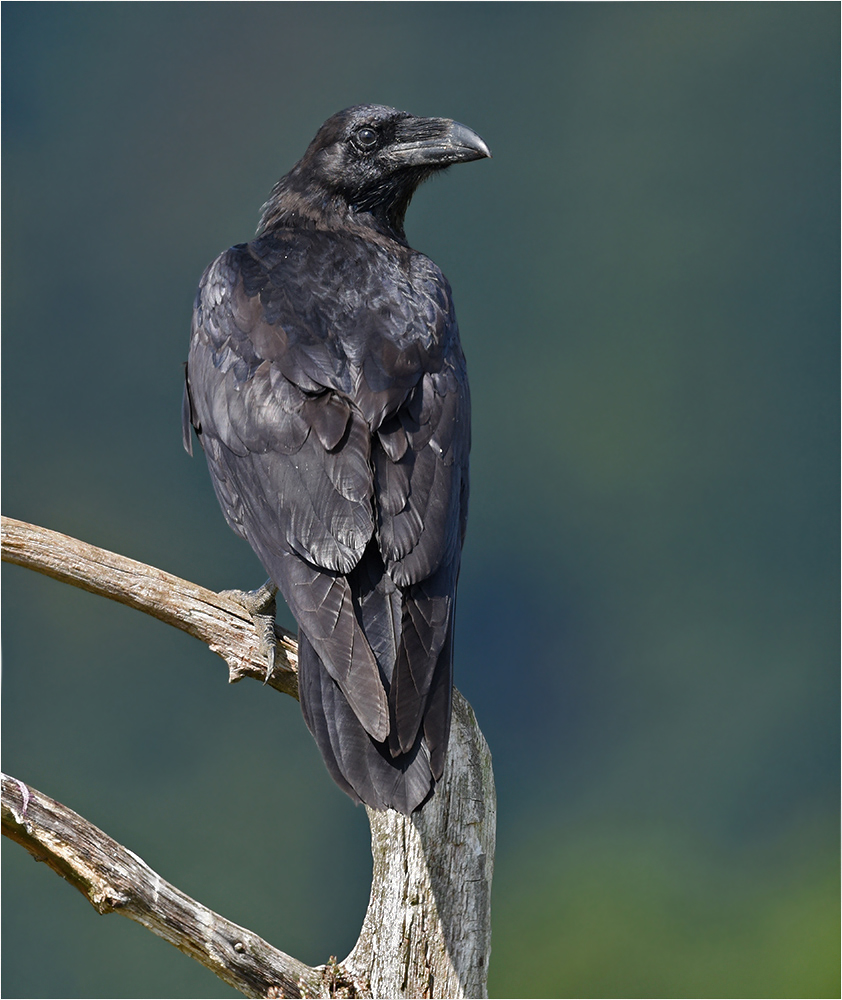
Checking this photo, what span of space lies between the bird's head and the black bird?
1 cm

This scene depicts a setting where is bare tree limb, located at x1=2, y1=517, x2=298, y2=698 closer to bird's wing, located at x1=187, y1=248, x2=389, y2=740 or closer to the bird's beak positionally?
bird's wing, located at x1=187, y1=248, x2=389, y2=740

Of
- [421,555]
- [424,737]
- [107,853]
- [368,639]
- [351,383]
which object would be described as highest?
[351,383]

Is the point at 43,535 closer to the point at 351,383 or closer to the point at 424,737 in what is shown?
the point at 351,383

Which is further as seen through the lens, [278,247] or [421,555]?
[278,247]

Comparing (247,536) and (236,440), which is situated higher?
(236,440)

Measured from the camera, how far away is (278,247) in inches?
115

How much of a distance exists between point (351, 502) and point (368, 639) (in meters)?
0.28

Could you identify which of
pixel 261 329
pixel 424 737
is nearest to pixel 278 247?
pixel 261 329

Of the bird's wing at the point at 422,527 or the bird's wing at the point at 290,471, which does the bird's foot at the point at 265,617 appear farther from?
the bird's wing at the point at 422,527

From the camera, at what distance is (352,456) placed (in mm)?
2361

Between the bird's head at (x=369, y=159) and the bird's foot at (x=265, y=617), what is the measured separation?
123 cm

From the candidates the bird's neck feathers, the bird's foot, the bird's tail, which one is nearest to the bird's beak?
the bird's neck feathers

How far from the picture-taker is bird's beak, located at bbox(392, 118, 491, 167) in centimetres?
315

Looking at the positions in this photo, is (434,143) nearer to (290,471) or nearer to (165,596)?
(290,471)
